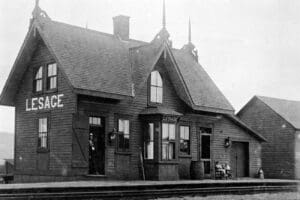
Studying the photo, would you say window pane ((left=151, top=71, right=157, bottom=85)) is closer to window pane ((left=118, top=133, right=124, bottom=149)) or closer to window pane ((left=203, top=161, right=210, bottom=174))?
window pane ((left=118, top=133, right=124, bottom=149))

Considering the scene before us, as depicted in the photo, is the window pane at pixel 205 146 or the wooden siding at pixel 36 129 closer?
the wooden siding at pixel 36 129

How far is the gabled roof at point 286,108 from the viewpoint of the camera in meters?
33.4

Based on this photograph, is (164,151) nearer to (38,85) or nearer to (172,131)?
(172,131)

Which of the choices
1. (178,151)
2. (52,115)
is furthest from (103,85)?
(178,151)

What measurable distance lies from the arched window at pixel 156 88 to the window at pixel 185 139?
1.98 metres

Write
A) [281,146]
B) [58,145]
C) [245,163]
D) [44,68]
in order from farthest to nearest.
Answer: [281,146], [245,163], [44,68], [58,145]

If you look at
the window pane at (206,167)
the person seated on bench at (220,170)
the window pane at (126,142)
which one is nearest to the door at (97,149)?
the window pane at (126,142)

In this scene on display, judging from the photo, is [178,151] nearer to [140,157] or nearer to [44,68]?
[140,157]

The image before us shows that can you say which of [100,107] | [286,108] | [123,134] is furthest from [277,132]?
[100,107]

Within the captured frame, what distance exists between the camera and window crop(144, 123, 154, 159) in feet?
75.3

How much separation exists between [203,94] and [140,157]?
528 centimetres

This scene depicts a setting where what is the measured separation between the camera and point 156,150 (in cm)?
2247

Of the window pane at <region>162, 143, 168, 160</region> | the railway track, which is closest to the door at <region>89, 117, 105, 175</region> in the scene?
the window pane at <region>162, 143, 168, 160</region>

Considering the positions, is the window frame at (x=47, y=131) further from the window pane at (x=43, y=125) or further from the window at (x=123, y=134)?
the window at (x=123, y=134)
